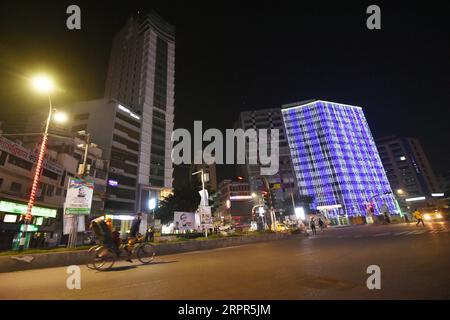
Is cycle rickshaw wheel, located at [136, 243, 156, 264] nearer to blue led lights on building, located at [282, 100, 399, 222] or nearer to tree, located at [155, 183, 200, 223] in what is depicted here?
tree, located at [155, 183, 200, 223]

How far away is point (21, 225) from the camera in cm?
2489

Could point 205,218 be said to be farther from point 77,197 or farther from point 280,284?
point 280,284

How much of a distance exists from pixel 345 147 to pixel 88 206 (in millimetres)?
110064

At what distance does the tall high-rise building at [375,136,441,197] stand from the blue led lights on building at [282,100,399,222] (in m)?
26.6

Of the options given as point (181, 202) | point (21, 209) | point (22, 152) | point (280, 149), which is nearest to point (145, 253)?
point (181, 202)

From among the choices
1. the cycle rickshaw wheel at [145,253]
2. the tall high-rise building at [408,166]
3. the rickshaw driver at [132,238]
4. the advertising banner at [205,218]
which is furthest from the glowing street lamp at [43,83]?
the tall high-rise building at [408,166]

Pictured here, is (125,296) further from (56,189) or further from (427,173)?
(427,173)

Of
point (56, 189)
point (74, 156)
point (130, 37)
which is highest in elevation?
point (130, 37)

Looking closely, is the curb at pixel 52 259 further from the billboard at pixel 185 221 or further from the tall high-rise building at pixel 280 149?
the tall high-rise building at pixel 280 149

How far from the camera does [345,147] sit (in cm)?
10369

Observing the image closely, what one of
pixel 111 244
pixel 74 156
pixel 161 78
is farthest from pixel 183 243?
pixel 161 78

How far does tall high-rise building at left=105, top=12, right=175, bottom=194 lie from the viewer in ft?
215

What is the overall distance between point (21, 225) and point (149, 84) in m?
58.7

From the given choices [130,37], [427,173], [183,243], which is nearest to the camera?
[183,243]
